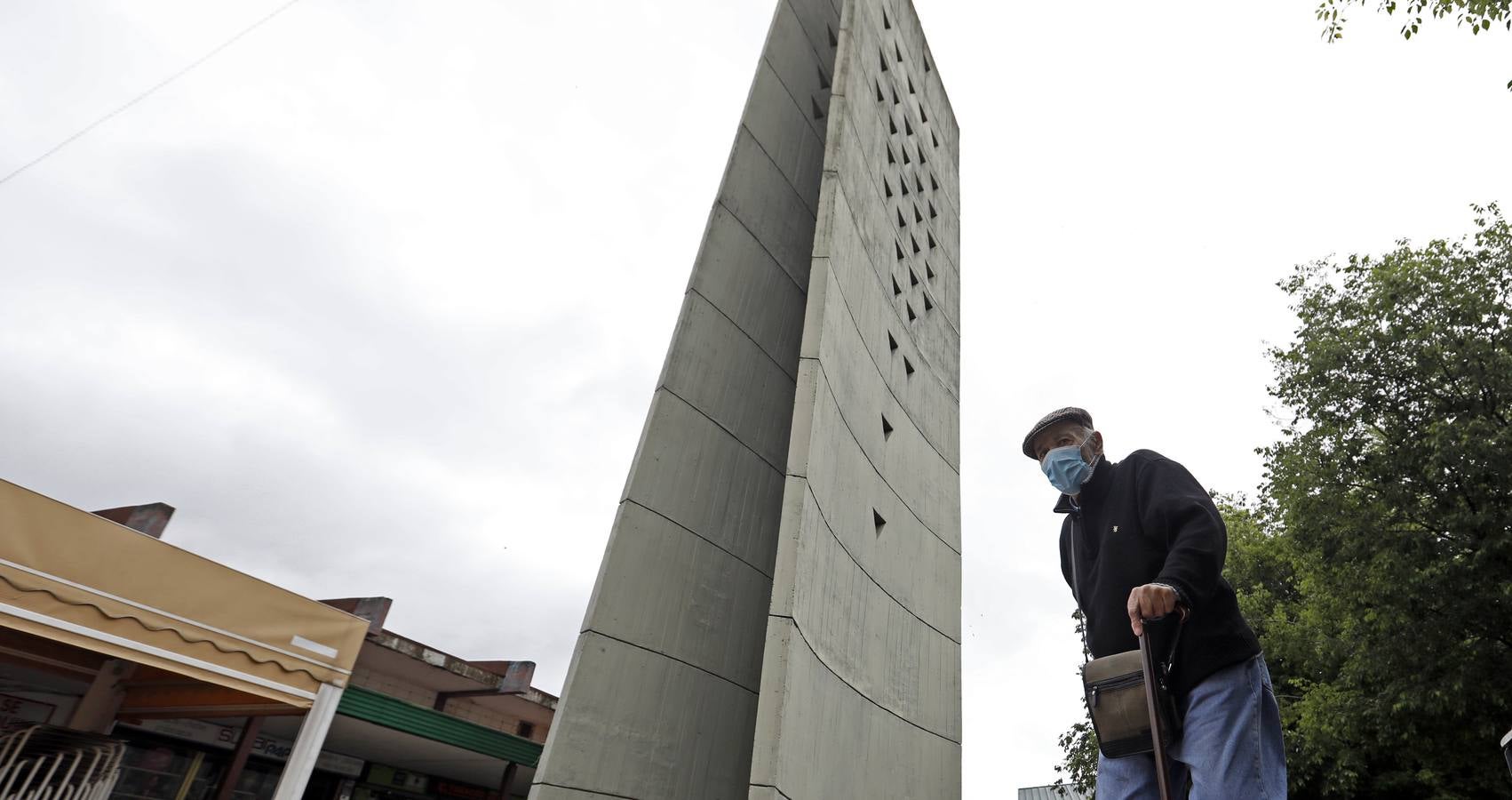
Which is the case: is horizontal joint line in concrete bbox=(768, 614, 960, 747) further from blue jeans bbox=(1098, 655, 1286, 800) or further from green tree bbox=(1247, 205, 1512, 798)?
green tree bbox=(1247, 205, 1512, 798)

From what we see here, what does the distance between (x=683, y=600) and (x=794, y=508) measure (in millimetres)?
1539

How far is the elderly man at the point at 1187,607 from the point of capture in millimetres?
2160

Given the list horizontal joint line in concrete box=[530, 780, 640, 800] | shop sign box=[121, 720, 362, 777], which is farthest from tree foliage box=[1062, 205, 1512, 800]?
shop sign box=[121, 720, 362, 777]

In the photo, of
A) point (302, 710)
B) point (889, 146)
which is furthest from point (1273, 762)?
point (889, 146)

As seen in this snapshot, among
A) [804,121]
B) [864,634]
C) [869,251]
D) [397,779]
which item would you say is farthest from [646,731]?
[397,779]

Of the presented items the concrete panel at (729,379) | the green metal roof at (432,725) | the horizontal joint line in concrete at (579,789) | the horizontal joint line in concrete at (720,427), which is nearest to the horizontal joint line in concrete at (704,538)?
the horizontal joint line in concrete at (720,427)

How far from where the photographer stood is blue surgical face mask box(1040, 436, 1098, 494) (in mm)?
2939

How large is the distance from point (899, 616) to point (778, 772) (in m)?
4.10

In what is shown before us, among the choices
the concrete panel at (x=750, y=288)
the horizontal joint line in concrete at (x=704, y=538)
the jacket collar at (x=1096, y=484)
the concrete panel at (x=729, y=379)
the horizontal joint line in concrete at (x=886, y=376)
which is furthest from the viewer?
the horizontal joint line in concrete at (x=886, y=376)

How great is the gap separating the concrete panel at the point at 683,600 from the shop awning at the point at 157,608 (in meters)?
4.15

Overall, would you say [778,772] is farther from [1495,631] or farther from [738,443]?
[1495,631]

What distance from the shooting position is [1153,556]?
257 cm

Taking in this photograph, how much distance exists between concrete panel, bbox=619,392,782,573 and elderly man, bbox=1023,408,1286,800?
18.7 ft

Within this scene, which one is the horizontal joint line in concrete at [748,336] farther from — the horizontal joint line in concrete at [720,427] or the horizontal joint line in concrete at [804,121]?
the horizontal joint line in concrete at [804,121]
